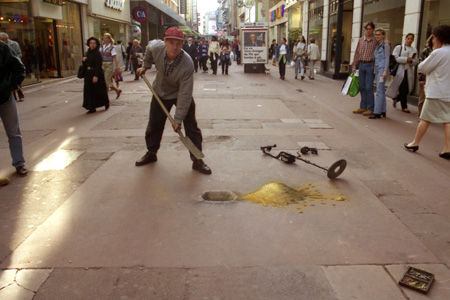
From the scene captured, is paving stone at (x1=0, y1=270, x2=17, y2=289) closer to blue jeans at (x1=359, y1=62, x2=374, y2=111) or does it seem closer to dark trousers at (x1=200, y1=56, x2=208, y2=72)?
blue jeans at (x1=359, y1=62, x2=374, y2=111)

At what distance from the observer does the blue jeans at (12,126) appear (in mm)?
4941

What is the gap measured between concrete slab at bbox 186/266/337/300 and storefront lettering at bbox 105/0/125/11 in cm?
2411

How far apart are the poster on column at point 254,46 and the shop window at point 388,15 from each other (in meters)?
7.48

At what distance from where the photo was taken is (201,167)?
16.9ft

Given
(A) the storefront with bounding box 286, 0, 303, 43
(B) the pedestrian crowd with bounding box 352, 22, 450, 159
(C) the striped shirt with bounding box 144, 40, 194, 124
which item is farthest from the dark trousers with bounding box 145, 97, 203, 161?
(A) the storefront with bounding box 286, 0, 303, 43

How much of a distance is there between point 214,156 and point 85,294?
3.38m

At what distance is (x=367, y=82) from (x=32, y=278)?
772 centimetres

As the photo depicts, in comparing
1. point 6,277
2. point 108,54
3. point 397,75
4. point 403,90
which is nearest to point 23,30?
point 108,54

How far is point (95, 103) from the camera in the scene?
9.54m

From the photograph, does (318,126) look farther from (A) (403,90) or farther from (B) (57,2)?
(B) (57,2)

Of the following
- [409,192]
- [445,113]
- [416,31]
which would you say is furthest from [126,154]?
[416,31]

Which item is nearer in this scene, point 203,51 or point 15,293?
point 15,293

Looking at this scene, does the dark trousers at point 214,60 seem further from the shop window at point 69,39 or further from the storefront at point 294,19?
the storefront at point 294,19

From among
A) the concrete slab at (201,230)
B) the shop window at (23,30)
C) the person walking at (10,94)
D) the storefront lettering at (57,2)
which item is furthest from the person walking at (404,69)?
the storefront lettering at (57,2)
